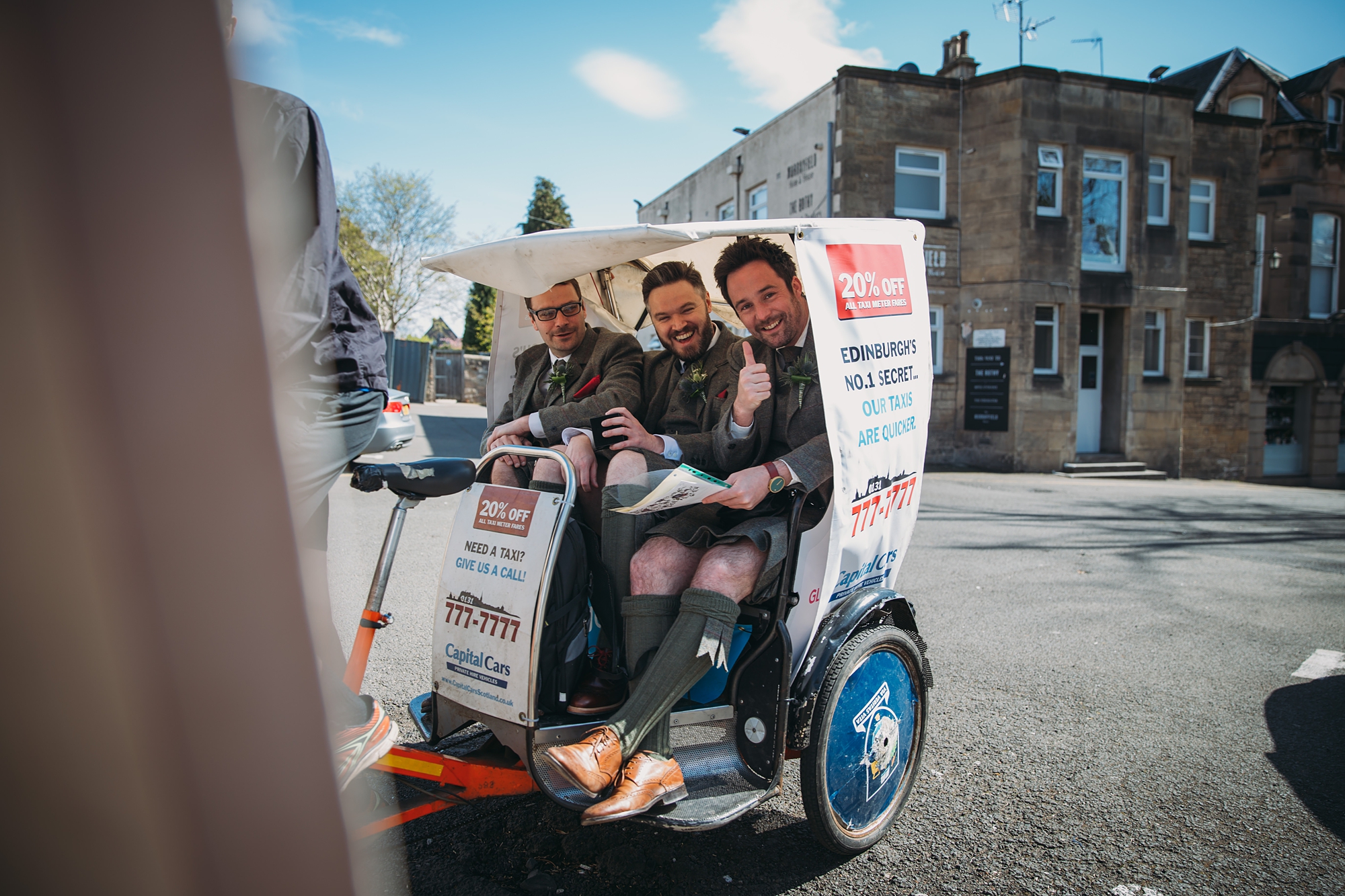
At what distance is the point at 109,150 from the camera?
1478mm

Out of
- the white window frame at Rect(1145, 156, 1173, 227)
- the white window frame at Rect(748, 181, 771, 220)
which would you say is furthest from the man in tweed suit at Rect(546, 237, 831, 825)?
the white window frame at Rect(1145, 156, 1173, 227)

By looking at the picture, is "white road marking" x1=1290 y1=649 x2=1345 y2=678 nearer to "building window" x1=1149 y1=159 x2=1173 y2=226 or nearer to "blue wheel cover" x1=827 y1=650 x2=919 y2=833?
"blue wheel cover" x1=827 y1=650 x2=919 y2=833

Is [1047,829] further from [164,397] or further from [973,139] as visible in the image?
[973,139]

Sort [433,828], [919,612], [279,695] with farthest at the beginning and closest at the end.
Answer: [919,612] < [433,828] < [279,695]

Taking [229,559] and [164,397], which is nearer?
[164,397]

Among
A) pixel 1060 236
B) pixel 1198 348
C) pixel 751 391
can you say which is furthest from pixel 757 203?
pixel 751 391

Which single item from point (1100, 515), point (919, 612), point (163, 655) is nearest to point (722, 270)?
point (163, 655)

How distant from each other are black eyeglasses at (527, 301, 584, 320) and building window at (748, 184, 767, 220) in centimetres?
1699

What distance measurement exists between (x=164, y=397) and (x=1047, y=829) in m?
2.92

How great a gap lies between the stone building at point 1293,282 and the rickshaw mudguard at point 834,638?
2220cm

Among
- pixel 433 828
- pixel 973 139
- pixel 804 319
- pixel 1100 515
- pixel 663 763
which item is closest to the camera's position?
pixel 663 763

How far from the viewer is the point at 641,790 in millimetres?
2014

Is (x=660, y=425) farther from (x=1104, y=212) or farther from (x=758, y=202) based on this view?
(x=1104, y=212)

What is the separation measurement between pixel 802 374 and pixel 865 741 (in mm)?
1251
